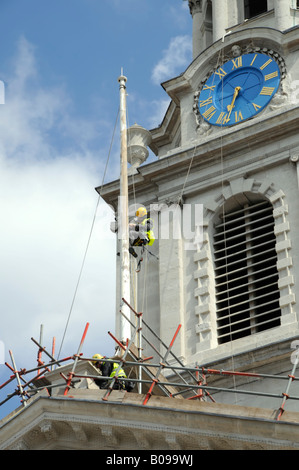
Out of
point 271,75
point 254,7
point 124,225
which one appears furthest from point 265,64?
point 124,225

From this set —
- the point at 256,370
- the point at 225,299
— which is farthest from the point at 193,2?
the point at 256,370

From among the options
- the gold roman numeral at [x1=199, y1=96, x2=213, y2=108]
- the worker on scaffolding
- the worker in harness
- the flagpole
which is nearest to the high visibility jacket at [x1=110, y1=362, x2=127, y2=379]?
the worker on scaffolding

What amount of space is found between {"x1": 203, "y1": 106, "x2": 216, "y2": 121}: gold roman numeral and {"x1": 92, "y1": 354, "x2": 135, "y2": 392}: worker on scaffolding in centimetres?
1104

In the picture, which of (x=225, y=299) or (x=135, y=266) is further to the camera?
(x=135, y=266)

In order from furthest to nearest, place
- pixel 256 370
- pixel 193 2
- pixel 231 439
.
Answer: pixel 193 2 < pixel 256 370 < pixel 231 439

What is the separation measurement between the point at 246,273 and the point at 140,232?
2.61m

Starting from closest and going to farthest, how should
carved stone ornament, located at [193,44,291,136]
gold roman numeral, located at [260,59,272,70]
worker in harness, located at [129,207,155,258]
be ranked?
worker in harness, located at [129,207,155,258] → carved stone ornament, located at [193,44,291,136] → gold roman numeral, located at [260,59,272,70]

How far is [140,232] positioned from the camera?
32.0m

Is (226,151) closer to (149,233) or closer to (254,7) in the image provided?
(149,233)

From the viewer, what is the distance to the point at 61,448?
23.2 meters

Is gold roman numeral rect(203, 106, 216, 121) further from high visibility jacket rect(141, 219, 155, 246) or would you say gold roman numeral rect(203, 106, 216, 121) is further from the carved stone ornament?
high visibility jacket rect(141, 219, 155, 246)

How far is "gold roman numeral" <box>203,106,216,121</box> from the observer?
35.2 metres
